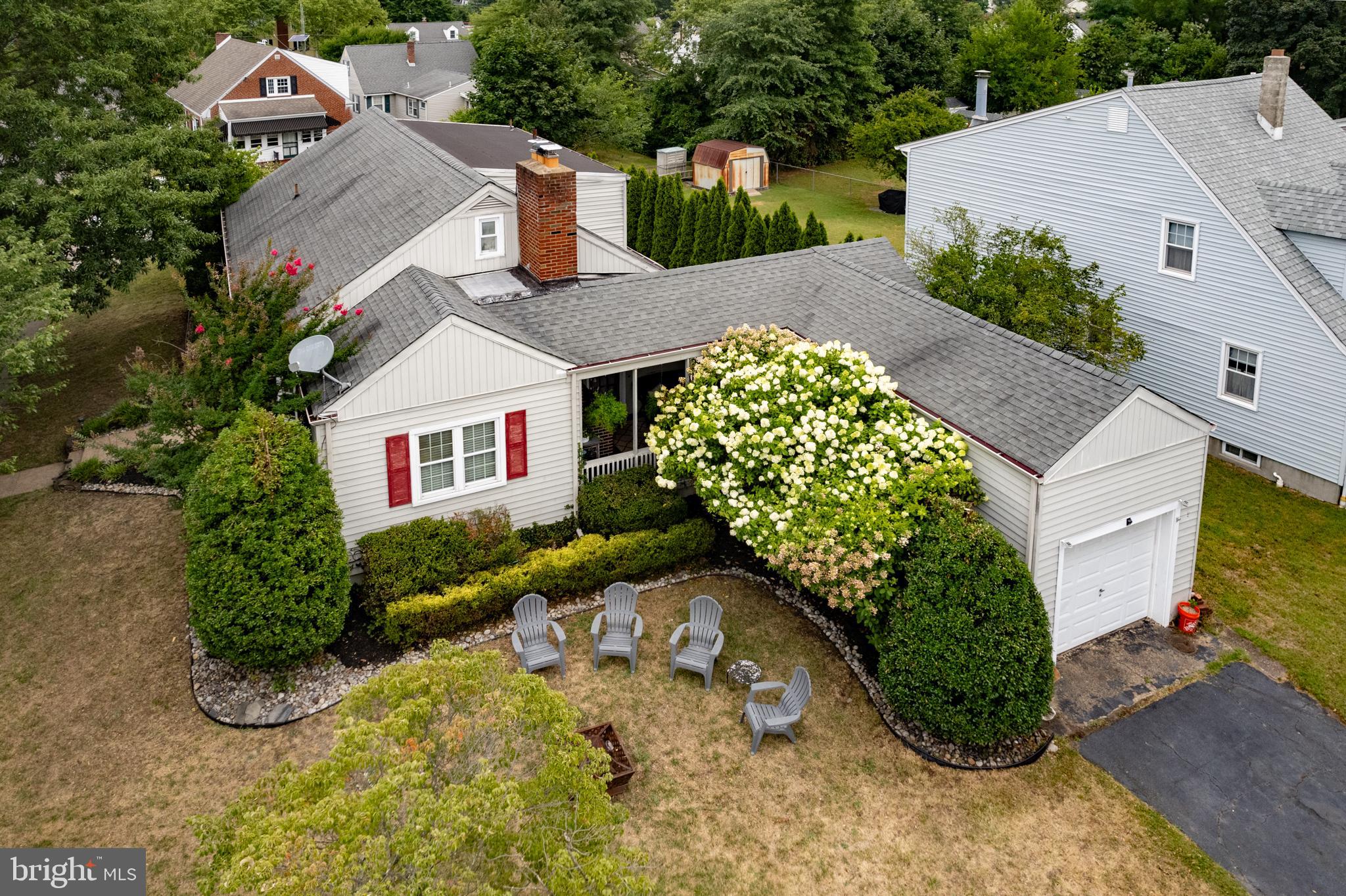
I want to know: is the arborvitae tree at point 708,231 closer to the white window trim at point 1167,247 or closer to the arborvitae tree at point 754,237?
the arborvitae tree at point 754,237

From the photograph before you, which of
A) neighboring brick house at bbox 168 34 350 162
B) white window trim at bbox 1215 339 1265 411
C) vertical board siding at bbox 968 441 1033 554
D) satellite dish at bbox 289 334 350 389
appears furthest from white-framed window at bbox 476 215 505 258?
neighboring brick house at bbox 168 34 350 162

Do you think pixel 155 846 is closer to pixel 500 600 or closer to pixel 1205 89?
pixel 500 600

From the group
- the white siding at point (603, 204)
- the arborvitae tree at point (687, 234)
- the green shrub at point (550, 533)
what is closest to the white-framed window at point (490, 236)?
the white siding at point (603, 204)

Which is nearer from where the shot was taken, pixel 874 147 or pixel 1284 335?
pixel 1284 335

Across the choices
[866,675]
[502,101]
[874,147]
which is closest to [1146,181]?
[866,675]

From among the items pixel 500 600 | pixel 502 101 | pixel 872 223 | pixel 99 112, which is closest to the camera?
pixel 500 600

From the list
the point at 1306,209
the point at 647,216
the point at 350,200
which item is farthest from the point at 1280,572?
the point at 647,216
